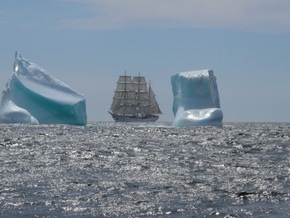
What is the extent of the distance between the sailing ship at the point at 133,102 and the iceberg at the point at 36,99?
56.5 meters

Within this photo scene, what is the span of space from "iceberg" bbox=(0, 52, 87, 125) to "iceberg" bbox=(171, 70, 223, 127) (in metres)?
9.78

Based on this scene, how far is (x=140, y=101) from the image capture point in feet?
418

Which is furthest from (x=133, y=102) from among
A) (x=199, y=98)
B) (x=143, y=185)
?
(x=143, y=185)

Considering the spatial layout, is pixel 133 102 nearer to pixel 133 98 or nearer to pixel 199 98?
pixel 133 98

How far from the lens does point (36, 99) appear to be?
210 feet

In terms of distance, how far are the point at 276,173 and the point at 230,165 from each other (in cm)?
344

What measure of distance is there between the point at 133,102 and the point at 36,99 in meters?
63.1

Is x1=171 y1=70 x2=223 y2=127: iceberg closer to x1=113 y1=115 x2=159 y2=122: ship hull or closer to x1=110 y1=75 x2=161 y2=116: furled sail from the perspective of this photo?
x1=110 y1=75 x2=161 y2=116: furled sail

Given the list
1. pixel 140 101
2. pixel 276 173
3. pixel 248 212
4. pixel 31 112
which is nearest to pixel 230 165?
pixel 276 173

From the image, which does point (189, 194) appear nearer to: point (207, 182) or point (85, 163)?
point (207, 182)

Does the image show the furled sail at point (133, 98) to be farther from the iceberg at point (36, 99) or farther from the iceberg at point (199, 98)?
the iceberg at point (199, 98)

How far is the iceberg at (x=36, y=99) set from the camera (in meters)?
64.1

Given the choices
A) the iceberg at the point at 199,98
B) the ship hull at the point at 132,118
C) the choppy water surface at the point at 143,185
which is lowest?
the choppy water surface at the point at 143,185

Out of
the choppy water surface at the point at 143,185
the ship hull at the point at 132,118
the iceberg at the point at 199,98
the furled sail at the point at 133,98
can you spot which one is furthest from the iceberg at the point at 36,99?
the ship hull at the point at 132,118
